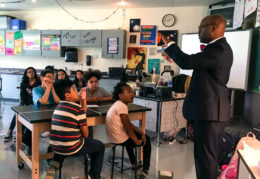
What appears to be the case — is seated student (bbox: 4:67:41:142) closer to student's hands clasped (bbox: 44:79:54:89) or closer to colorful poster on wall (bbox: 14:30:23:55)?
student's hands clasped (bbox: 44:79:54:89)

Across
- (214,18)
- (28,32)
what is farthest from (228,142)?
(28,32)

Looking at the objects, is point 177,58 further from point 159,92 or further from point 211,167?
point 159,92

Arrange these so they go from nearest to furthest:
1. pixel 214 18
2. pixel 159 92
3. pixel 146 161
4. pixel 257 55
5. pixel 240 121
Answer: pixel 214 18 → pixel 146 161 → pixel 159 92 → pixel 257 55 → pixel 240 121

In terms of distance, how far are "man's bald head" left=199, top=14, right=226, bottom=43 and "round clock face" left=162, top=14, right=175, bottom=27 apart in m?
4.29

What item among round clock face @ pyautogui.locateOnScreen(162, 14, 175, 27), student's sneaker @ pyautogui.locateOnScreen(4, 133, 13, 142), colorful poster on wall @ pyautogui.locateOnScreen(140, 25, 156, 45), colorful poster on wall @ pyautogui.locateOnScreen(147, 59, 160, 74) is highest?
round clock face @ pyautogui.locateOnScreen(162, 14, 175, 27)

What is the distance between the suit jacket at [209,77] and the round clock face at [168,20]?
14.2ft

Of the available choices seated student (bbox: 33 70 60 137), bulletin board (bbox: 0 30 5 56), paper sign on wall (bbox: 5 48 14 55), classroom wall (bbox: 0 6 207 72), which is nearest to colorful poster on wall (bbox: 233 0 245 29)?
classroom wall (bbox: 0 6 207 72)

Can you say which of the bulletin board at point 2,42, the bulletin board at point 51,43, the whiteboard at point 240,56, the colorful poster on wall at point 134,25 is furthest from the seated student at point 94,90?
the bulletin board at point 2,42

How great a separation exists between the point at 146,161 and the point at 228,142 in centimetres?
106

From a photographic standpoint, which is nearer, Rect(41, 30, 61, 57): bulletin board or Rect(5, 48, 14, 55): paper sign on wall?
Rect(41, 30, 61, 57): bulletin board

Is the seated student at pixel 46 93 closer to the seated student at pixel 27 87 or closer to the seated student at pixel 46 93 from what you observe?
the seated student at pixel 46 93

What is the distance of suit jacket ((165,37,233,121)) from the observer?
1.79m

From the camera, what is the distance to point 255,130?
8.96ft

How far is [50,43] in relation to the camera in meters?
6.70
